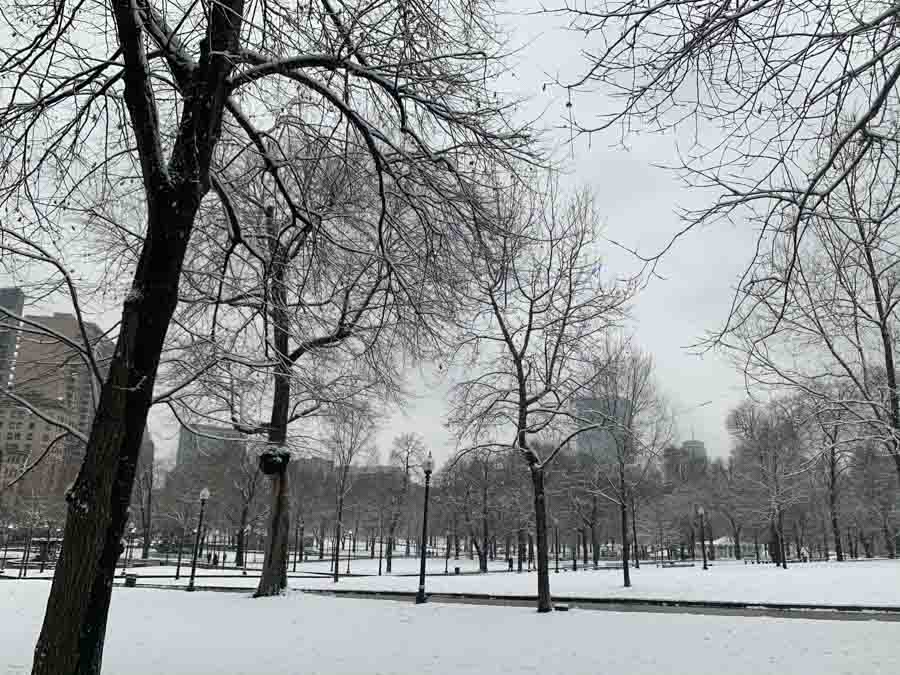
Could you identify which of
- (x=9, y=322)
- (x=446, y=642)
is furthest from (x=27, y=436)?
(x=446, y=642)

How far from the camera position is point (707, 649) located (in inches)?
351

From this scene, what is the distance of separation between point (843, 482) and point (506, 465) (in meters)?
25.6

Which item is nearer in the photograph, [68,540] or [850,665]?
[68,540]

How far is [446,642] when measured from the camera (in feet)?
31.1

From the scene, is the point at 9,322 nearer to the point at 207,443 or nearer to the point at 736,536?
the point at 207,443

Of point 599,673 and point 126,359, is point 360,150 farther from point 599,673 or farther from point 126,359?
point 599,673

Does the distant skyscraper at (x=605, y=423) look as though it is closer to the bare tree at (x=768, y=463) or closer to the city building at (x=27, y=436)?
the city building at (x=27, y=436)

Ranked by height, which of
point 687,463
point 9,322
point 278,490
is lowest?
point 278,490

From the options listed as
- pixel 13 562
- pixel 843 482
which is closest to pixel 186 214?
pixel 13 562

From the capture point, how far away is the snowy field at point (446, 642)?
24.9ft

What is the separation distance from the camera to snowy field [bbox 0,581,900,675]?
7.58 meters

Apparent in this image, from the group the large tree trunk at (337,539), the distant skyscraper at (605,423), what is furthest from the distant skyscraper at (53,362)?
the large tree trunk at (337,539)

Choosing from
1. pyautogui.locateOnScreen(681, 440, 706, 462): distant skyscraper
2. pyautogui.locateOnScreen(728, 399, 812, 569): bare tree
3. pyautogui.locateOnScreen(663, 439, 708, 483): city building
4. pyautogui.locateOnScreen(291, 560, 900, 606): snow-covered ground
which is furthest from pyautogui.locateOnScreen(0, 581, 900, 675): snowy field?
pyautogui.locateOnScreen(681, 440, 706, 462): distant skyscraper

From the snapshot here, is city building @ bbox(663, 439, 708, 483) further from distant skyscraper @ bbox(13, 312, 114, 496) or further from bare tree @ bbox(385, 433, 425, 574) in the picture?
distant skyscraper @ bbox(13, 312, 114, 496)
